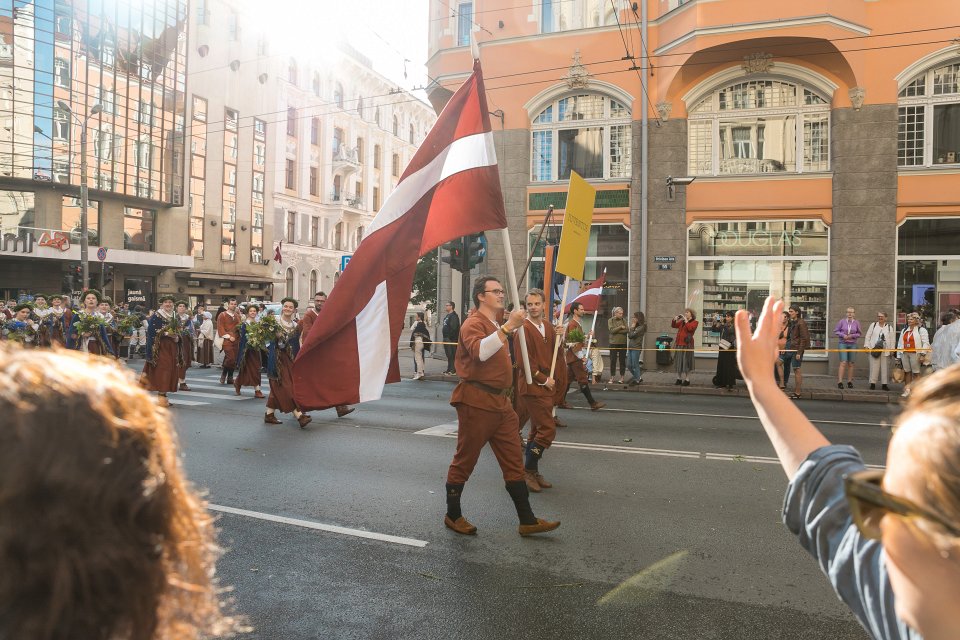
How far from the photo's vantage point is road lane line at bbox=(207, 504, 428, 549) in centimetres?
527

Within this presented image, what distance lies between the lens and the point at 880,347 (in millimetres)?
16625

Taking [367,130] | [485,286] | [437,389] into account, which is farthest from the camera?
[367,130]

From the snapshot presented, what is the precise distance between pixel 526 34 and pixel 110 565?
75.7 feet

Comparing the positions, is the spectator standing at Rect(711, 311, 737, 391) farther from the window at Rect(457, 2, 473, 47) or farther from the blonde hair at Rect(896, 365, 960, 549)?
the blonde hair at Rect(896, 365, 960, 549)

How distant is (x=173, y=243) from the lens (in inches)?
1631

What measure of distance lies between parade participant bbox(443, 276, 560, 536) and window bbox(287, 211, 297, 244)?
154 feet

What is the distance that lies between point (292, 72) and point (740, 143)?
38521 millimetres

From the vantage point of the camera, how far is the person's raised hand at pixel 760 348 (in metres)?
1.62

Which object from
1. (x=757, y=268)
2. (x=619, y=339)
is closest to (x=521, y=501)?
(x=619, y=339)

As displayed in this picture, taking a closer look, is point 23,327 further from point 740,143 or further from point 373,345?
point 740,143

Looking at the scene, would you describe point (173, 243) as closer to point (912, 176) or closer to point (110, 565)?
point (912, 176)

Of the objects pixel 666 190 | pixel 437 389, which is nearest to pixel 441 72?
pixel 666 190

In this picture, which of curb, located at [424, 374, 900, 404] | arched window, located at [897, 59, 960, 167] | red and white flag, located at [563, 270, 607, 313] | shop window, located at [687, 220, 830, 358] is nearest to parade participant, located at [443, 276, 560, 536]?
red and white flag, located at [563, 270, 607, 313]

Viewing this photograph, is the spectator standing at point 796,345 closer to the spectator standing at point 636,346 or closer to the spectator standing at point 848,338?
the spectator standing at point 848,338
